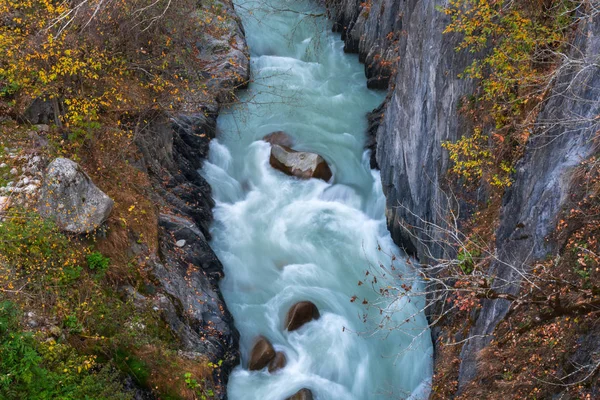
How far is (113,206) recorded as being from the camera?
8570 mm

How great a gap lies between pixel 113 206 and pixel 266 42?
11748 mm

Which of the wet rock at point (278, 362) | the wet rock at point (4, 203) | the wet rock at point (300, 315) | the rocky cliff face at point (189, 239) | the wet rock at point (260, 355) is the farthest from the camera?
the wet rock at point (300, 315)

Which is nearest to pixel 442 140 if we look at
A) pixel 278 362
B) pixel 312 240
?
pixel 312 240

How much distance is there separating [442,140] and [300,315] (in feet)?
15.3

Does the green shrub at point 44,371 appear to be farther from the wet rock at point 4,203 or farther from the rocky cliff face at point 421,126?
the rocky cliff face at point 421,126

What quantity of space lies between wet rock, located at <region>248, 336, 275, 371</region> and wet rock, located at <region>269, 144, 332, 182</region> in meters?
5.38

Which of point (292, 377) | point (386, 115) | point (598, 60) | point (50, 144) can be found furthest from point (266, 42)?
point (598, 60)

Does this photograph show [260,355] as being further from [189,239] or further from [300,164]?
[300,164]

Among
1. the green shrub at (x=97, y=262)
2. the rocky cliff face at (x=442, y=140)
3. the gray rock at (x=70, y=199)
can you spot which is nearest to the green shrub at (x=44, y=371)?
the green shrub at (x=97, y=262)

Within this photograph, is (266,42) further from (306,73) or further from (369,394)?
(369,394)

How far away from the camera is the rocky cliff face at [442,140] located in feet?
20.9

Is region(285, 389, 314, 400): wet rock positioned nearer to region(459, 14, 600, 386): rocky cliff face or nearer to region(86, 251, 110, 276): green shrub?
region(459, 14, 600, 386): rocky cliff face

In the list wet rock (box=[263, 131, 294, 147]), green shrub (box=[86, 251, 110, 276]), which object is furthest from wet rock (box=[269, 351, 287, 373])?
wet rock (box=[263, 131, 294, 147])

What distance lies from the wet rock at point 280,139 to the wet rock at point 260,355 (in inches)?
264
